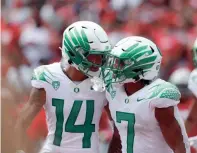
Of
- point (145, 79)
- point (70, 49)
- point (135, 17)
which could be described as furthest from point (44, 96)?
point (135, 17)

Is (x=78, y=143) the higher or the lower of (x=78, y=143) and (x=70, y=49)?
the lower

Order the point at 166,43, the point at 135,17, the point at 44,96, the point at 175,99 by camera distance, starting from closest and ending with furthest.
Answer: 1. the point at 175,99
2. the point at 44,96
3. the point at 166,43
4. the point at 135,17

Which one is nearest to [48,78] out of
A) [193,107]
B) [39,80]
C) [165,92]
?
[39,80]

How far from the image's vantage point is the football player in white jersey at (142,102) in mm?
4285

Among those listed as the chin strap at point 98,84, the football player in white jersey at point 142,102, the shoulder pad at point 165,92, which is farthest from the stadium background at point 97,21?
the shoulder pad at point 165,92

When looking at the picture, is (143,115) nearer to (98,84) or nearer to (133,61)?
(133,61)

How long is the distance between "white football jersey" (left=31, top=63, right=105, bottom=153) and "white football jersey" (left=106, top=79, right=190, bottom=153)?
222 millimetres

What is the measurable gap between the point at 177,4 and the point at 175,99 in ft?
13.8

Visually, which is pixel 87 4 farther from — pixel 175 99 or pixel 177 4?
pixel 175 99

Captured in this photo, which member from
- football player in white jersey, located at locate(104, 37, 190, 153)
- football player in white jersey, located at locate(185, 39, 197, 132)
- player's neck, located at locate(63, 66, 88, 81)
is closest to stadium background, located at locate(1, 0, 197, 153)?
football player in white jersey, located at locate(185, 39, 197, 132)

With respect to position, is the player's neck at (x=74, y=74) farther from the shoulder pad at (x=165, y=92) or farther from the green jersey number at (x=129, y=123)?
the shoulder pad at (x=165, y=92)

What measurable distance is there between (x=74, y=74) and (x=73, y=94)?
12 centimetres

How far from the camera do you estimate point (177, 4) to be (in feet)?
27.4

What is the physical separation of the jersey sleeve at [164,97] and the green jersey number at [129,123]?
156 millimetres
